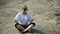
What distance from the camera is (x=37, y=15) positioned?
6324mm

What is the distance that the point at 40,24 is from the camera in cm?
562

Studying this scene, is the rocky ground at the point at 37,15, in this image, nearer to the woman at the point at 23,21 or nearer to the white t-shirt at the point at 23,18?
the woman at the point at 23,21

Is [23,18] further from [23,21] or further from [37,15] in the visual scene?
[37,15]

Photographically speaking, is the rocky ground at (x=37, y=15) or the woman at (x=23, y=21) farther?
the rocky ground at (x=37, y=15)

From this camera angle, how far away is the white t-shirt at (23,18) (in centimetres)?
494

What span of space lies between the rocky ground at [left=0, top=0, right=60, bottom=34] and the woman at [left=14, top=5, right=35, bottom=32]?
0.68ft

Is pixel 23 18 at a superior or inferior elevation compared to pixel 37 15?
superior

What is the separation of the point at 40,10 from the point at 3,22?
179 cm

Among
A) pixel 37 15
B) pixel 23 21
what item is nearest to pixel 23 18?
pixel 23 21

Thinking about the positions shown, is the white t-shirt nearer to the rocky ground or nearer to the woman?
the woman

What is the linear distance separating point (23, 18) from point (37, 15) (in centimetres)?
145

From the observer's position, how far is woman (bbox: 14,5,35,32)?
4945mm

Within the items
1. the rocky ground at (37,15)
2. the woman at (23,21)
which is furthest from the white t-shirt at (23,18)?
the rocky ground at (37,15)

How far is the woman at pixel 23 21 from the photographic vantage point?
16.2 feet
